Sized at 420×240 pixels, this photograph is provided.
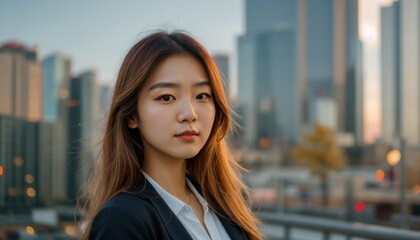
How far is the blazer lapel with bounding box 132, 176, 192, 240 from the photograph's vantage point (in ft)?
3.87

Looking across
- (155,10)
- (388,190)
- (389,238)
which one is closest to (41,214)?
(155,10)

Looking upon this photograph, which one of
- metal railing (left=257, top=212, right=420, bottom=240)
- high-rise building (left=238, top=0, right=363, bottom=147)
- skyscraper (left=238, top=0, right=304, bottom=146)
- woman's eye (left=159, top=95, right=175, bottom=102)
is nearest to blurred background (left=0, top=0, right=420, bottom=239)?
metal railing (left=257, top=212, right=420, bottom=240)

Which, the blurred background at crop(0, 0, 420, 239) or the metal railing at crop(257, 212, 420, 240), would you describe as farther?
the blurred background at crop(0, 0, 420, 239)

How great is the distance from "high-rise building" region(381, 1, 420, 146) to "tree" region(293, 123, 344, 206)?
15.9 metres

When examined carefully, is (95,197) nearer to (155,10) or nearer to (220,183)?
(220,183)

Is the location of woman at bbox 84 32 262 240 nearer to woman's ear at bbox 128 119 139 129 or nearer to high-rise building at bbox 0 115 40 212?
woman's ear at bbox 128 119 139 129

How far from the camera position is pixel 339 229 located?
10.9 feet

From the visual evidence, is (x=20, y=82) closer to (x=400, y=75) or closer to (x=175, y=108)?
(x=175, y=108)

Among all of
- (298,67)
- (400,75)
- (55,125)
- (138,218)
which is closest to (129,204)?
(138,218)

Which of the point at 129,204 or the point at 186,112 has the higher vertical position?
the point at 186,112

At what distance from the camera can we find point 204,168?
5.02 feet

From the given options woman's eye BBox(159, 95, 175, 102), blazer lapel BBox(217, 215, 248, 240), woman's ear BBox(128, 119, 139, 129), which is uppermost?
woman's eye BBox(159, 95, 175, 102)

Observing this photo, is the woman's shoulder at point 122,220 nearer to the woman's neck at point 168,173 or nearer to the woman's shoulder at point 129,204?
the woman's shoulder at point 129,204

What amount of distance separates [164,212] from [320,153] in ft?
90.1
